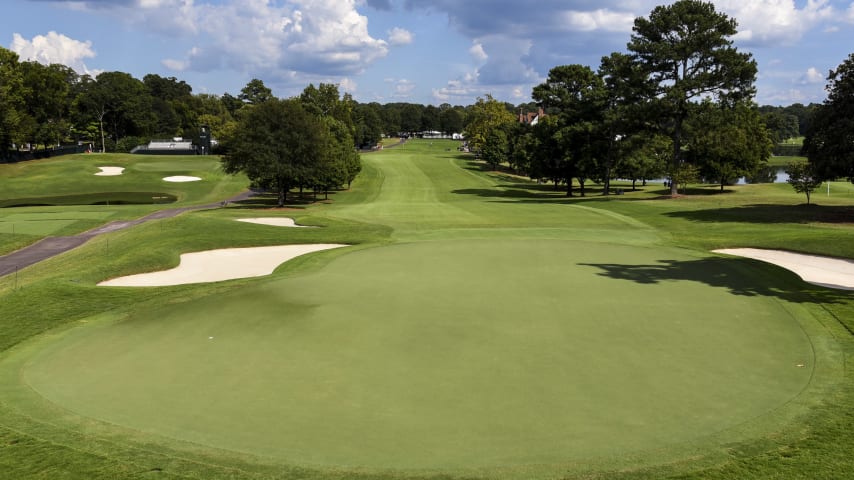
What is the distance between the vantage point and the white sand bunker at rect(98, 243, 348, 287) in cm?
2364

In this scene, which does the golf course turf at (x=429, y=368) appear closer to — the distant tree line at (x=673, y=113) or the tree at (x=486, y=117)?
the distant tree line at (x=673, y=113)

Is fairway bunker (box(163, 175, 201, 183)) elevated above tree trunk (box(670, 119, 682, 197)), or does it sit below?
below

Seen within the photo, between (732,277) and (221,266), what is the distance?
72.5 ft

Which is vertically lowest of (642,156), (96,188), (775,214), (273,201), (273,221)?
(273,221)

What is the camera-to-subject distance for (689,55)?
53.5 meters

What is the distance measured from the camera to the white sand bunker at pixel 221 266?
23641 mm

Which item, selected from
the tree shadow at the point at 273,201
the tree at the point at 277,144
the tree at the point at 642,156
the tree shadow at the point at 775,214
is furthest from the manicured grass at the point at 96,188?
the tree at the point at 642,156

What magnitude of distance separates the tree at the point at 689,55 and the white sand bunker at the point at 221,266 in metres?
38.9

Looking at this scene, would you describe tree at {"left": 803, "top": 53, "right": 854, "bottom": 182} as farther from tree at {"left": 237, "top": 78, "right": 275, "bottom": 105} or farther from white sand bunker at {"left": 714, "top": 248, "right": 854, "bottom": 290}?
tree at {"left": 237, "top": 78, "right": 275, "bottom": 105}

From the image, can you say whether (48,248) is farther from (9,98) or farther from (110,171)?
(9,98)

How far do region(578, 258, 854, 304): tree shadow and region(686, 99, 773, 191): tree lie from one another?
33361 mm

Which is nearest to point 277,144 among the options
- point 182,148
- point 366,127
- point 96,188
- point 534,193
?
point 534,193

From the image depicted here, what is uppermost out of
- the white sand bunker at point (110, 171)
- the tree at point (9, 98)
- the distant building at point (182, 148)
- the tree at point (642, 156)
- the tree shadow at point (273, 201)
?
the tree at point (9, 98)

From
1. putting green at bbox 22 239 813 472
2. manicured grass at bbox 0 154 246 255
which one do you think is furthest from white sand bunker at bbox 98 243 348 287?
manicured grass at bbox 0 154 246 255
